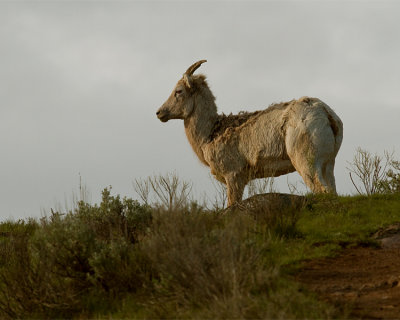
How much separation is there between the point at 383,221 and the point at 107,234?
4.87 m

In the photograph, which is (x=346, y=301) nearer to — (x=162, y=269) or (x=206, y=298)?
(x=206, y=298)

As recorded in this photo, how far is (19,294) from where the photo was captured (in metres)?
8.60

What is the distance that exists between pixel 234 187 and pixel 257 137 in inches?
47.6

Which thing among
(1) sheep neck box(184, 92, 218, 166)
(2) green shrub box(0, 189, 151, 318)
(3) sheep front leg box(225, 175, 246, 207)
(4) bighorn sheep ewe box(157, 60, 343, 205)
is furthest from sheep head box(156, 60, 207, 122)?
(2) green shrub box(0, 189, 151, 318)

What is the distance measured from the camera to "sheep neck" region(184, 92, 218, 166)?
14.8m

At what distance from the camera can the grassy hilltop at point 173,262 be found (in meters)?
6.78

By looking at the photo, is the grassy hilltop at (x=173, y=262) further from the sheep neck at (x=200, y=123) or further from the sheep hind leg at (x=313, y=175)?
the sheep neck at (x=200, y=123)

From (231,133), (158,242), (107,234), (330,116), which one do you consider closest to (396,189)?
(330,116)

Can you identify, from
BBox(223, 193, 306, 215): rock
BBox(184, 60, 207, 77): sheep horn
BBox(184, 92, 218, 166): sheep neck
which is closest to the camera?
BBox(223, 193, 306, 215): rock

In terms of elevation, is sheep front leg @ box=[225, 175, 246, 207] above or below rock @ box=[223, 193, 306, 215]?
above

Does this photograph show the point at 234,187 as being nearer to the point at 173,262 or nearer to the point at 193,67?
the point at 193,67

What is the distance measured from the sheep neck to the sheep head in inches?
6.7

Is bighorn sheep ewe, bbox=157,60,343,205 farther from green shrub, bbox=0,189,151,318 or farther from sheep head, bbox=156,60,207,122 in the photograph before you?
green shrub, bbox=0,189,151,318

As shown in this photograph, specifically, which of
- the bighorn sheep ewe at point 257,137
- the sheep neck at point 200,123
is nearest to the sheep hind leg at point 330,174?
the bighorn sheep ewe at point 257,137
